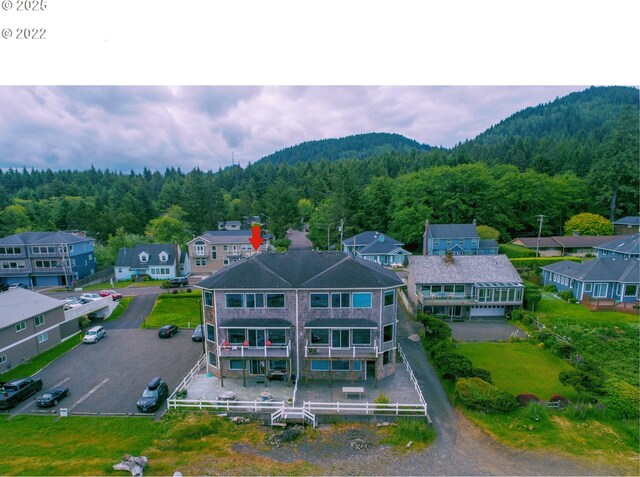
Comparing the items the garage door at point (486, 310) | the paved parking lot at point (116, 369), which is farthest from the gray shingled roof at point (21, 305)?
the garage door at point (486, 310)

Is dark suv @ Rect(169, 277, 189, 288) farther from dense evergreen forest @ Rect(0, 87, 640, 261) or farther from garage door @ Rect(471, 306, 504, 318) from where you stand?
garage door @ Rect(471, 306, 504, 318)

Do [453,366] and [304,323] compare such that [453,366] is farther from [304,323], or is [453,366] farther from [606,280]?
[606,280]

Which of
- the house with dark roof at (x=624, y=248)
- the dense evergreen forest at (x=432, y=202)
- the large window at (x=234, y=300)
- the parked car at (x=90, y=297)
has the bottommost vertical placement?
the parked car at (x=90, y=297)

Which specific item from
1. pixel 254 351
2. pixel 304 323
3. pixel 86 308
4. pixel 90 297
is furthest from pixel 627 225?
pixel 90 297

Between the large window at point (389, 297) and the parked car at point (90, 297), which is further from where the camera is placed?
the parked car at point (90, 297)

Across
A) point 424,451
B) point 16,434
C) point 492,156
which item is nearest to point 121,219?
point 16,434

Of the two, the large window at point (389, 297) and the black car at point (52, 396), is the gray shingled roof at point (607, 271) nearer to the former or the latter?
the large window at point (389, 297)

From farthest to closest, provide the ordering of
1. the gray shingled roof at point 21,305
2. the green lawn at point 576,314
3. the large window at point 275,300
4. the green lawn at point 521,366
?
the green lawn at point 576,314 < the gray shingled roof at point 21,305 < the large window at point 275,300 < the green lawn at point 521,366
